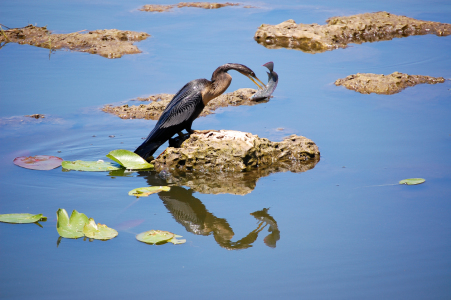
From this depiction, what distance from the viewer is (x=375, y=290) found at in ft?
10.7

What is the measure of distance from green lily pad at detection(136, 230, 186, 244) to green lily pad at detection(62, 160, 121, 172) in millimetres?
1484

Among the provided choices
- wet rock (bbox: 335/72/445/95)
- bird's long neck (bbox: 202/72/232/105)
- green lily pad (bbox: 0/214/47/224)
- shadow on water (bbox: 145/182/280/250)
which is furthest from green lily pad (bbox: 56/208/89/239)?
wet rock (bbox: 335/72/445/95)

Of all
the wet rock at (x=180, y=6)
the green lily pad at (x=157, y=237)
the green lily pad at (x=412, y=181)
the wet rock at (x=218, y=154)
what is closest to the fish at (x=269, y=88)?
the wet rock at (x=218, y=154)

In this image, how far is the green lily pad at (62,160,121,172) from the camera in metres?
5.04

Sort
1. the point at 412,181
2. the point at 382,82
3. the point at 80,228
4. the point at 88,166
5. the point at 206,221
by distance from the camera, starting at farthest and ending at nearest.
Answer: the point at 382,82 < the point at 88,166 < the point at 412,181 < the point at 206,221 < the point at 80,228

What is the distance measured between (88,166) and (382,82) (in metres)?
4.92

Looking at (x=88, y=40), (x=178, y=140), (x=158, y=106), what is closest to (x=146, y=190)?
(x=178, y=140)

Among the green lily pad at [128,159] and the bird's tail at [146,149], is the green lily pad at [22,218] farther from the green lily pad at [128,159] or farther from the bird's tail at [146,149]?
the bird's tail at [146,149]

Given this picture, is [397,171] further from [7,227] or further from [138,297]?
[7,227]

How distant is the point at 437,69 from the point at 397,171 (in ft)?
14.1

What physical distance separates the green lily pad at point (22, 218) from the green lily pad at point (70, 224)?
265 millimetres

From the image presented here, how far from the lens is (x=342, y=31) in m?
10.4

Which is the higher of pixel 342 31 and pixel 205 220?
pixel 342 31

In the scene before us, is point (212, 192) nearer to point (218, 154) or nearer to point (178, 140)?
point (218, 154)
